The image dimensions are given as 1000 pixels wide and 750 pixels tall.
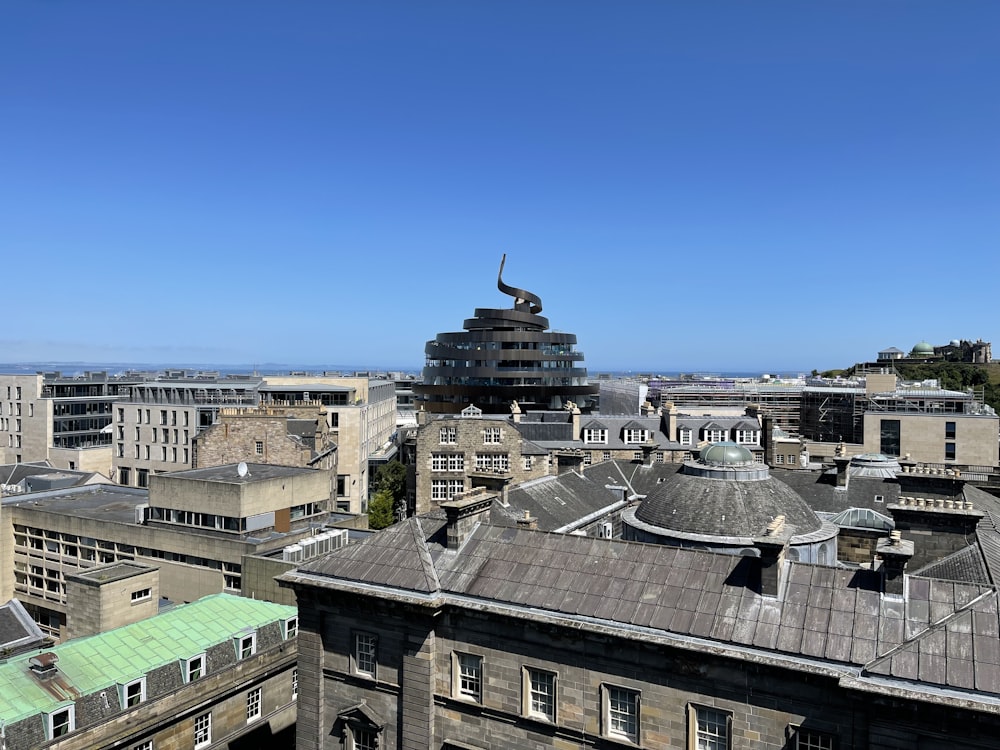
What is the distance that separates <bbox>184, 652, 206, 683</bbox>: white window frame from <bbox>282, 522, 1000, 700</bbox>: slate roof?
607cm

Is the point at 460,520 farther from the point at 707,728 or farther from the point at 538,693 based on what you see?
the point at 707,728

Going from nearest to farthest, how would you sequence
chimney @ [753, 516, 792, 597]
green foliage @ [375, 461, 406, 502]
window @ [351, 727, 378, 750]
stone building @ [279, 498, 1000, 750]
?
stone building @ [279, 498, 1000, 750] < chimney @ [753, 516, 792, 597] < window @ [351, 727, 378, 750] < green foliage @ [375, 461, 406, 502]

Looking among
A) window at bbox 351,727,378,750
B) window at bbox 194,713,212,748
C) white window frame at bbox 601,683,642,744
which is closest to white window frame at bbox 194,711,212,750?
window at bbox 194,713,212,748

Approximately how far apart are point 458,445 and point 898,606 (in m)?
52.7

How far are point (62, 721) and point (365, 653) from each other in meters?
10.8

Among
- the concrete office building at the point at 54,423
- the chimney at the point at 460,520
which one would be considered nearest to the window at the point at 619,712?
the chimney at the point at 460,520

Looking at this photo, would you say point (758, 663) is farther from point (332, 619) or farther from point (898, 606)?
point (332, 619)

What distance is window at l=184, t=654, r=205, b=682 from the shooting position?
28.7 metres

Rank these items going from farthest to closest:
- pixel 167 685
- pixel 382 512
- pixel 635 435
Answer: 1. pixel 635 435
2. pixel 382 512
3. pixel 167 685

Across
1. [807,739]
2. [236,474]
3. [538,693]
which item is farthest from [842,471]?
[236,474]

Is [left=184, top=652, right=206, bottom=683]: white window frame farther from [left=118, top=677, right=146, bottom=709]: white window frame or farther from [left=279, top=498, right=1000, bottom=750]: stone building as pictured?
[left=279, top=498, right=1000, bottom=750]: stone building

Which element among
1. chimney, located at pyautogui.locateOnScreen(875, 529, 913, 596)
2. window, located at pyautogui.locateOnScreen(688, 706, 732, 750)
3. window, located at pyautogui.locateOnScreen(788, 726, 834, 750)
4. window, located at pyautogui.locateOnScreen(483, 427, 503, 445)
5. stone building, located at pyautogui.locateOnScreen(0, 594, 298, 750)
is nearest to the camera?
window, located at pyautogui.locateOnScreen(788, 726, 834, 750)

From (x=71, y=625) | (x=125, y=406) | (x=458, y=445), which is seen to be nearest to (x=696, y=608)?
(x=71, y=625)

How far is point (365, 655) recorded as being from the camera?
2658 cm
